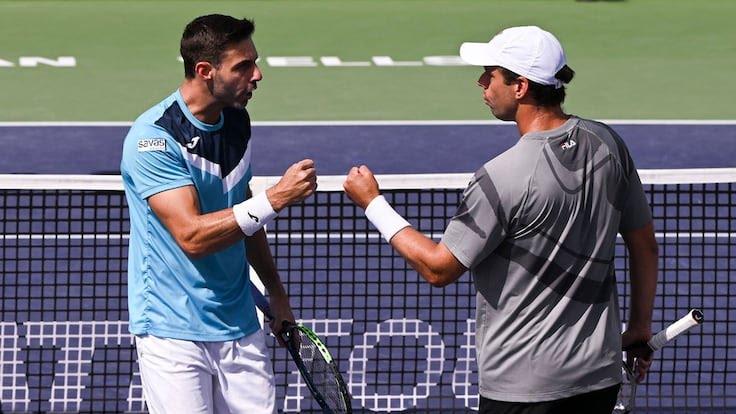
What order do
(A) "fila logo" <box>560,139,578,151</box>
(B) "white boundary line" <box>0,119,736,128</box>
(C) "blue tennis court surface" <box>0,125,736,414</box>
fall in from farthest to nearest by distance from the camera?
1. (B) "white boundary line" <box>0,119,736,128</box>
2. (C) "blue tennis court surface" <box>0,125,736,414</box>
3. (A) "fila logo" <box>560,139,578,151</box>

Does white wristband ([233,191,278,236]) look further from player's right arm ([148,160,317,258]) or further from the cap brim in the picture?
the cap brim

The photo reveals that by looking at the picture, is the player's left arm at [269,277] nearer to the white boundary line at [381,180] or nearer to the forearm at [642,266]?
the white boundary line at [381,180]

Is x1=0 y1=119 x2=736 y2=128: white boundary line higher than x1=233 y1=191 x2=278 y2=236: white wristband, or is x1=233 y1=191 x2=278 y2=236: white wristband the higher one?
x1=0 y1=119 x2=736 y2=128: white boundary line

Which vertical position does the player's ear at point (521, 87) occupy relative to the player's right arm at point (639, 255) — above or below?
above

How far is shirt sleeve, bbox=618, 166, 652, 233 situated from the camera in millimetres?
4614

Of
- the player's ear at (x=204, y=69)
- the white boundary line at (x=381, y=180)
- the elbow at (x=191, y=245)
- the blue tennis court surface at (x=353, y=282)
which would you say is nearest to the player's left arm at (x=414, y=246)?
the elbow at (x=191, y=245)

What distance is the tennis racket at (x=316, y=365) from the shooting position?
491cm

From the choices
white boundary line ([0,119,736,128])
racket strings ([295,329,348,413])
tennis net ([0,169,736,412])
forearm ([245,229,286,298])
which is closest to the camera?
racket strings ([295,329,348,413])

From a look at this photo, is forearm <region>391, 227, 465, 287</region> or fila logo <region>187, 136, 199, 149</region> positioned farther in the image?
fila logo <region>187, 136, 199, 149</region>

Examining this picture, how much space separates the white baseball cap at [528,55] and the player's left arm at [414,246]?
54cm

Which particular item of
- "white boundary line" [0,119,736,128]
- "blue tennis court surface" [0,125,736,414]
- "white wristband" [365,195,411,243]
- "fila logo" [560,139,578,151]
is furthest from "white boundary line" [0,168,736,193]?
"white boundary line" [0,119,736,128]

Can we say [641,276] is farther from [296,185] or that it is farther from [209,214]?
[209,214]

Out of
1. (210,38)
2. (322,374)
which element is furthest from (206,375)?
(210,38)

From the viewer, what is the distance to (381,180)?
621 cm
